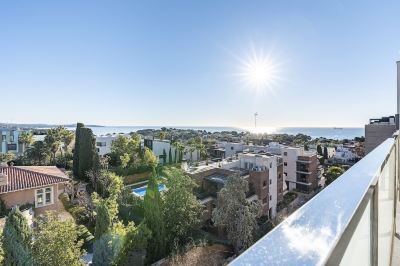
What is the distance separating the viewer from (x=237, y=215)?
38.6ft

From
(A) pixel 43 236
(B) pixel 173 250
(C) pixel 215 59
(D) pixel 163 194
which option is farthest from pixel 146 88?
(A) pixel 43 236

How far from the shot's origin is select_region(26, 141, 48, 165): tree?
21766 millimetres

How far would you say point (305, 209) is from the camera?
684 millimetres

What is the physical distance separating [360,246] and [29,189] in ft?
40.5

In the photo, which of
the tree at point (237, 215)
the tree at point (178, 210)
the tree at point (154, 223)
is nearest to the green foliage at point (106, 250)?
the tree at point (154, 223)

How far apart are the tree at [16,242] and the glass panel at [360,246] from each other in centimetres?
739

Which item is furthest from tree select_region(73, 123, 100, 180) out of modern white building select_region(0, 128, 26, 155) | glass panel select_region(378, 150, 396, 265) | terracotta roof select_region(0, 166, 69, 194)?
modern white building select_region(0, 128, 26, 155)

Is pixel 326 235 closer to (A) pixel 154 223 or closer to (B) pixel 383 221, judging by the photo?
(B) pixel 383 221

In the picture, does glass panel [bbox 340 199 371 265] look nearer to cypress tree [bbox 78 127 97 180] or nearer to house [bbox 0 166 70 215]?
house [bbox 0 166 70 215]

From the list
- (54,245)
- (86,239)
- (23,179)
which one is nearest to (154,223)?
(86,239)

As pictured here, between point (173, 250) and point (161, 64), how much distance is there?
1523 centimetres

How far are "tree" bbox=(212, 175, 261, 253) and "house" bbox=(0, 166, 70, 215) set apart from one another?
729 cm

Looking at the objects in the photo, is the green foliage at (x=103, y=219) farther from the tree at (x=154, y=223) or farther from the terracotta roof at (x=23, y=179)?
the terracotta roof at (x=23, y=179)

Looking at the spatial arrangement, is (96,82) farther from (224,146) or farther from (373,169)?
(373,169)
